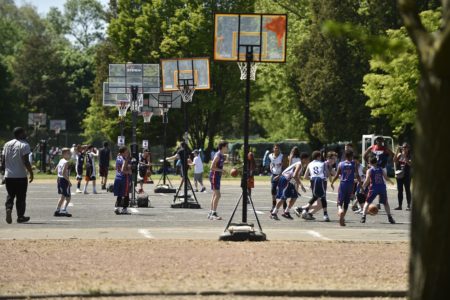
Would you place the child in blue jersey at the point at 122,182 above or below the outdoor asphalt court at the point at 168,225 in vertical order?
above

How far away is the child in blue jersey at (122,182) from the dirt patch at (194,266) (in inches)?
347

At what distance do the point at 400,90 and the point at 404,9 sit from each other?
4934 cm

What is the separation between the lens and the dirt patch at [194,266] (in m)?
12.6

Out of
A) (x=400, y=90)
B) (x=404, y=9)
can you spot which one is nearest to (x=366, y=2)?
Answer: (x=400, y=90)

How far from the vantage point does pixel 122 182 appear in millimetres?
27047

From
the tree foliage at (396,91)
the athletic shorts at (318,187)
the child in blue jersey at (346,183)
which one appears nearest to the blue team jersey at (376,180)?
the child in blue jersey at (346,183)

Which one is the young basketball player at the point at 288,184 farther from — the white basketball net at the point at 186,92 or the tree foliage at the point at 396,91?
the tree foliage at the point at 396,91

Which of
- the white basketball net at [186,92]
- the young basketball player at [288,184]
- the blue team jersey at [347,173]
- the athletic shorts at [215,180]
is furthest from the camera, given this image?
the white basketball net at [186,92]

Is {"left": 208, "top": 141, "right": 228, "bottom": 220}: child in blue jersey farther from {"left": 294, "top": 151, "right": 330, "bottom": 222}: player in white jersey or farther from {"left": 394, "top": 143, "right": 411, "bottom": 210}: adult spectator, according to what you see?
{"left": 394, "top": 143, "right": 411, "bottom": 210}: adult spectator

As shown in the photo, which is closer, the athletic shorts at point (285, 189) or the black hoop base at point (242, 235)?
the black hoop base at point (242, 235)

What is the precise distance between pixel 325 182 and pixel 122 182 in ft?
15.0

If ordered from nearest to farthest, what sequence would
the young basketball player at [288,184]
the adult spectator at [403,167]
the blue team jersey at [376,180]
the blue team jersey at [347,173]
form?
the blue team jersey at [347,173]
the blue team jersey at [376,180]
the young basketball player at [288,184]
the adult spectator at [403,167]

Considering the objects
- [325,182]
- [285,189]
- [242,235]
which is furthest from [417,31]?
[325,182]

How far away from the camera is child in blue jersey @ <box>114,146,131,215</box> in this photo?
88.9 ft
